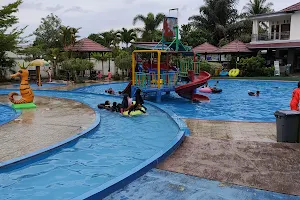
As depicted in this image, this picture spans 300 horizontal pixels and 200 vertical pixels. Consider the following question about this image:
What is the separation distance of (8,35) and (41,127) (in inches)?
704

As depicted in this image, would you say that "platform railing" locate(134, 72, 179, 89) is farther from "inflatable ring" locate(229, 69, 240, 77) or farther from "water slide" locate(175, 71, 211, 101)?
"inflatable ring" locate(229, 69, 240, 77)

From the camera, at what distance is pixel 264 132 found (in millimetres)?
9188

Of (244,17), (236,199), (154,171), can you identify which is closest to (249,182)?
(236,199)

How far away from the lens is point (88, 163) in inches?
272

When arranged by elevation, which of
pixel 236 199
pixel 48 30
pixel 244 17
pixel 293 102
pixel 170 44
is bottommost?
pixel 236 199

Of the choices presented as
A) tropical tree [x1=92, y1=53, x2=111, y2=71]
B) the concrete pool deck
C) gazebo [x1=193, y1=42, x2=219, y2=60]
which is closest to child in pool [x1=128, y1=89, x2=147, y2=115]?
the concrete pool deck

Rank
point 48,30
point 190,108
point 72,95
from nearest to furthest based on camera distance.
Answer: point 190,108 < point 72,95 < point 48,30

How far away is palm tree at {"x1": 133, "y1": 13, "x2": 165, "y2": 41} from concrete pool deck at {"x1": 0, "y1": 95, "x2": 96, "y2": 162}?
25.5m

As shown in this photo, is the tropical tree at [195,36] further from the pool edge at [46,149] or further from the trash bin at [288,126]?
the trash bin at [288,126]

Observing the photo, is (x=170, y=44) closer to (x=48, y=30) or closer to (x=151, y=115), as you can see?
(x=151, y=115)

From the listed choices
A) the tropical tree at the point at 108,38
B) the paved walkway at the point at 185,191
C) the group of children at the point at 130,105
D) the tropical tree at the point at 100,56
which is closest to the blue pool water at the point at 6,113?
the group of children at the point at 130,105

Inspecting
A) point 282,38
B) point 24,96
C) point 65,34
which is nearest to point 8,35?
point 65,34

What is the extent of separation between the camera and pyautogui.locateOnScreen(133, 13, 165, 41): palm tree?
1483 inches

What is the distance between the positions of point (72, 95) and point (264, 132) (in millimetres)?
12661
